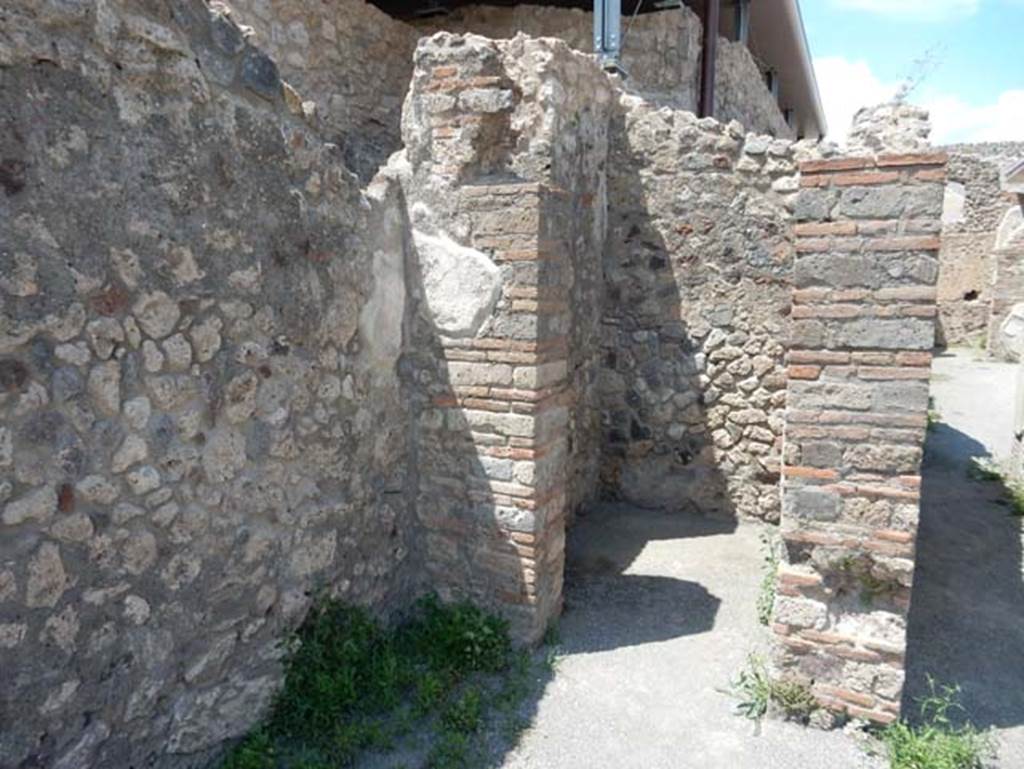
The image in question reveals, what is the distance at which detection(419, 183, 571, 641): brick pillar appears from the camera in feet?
10.6

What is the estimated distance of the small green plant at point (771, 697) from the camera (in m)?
3.04

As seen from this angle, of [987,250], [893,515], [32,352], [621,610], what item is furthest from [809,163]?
[987,250]

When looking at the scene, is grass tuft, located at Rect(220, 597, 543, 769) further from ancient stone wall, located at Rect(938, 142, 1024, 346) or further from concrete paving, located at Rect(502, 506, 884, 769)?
ancient stone wall, located at Rect(938, 142, 1024, 346)

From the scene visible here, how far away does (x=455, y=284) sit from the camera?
3.36 metres

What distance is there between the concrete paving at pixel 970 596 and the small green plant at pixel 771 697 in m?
0.48

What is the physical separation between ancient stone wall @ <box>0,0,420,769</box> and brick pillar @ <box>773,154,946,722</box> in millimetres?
1924

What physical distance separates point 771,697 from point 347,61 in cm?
570

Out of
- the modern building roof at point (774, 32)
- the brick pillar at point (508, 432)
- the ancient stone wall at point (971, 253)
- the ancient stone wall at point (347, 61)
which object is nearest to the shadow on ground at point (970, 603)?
the brick pillar at point (508, 432)

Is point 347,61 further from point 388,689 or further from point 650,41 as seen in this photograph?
point 388,689

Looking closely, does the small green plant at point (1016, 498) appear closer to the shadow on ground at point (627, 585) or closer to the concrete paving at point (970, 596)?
the concrete paving at point (970, 596)

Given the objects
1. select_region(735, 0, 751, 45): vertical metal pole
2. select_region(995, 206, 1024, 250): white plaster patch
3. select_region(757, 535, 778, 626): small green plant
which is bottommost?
select_region(757, 535, 778, 626): small green plant

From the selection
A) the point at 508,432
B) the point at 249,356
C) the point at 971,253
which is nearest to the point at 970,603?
the point at 508,432

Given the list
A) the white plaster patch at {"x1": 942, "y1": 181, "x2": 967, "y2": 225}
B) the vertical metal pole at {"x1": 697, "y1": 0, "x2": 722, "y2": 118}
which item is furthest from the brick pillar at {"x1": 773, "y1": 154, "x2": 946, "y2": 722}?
the white plaster patch at {"x1": 942, "y1": 181, "x2": 967, "y2": 225}

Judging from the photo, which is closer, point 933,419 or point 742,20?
point 742,20
